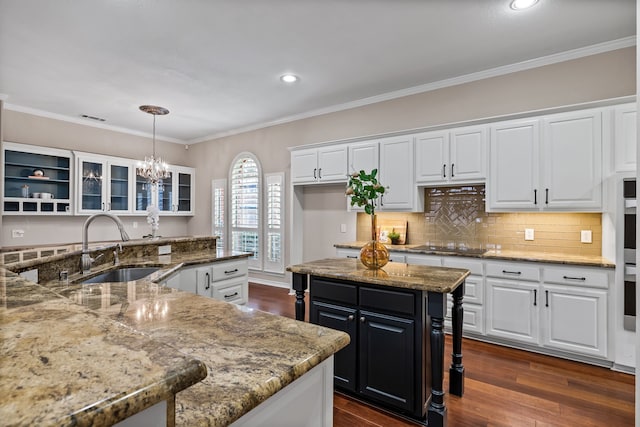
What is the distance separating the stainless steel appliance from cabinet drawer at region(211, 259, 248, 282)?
134 inches

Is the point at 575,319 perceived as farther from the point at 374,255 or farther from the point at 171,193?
the point at 171,193

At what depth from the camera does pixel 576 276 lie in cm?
292

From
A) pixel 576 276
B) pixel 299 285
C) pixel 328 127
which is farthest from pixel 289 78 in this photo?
pixel 576 276

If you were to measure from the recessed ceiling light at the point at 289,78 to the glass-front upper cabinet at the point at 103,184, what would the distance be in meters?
3.72

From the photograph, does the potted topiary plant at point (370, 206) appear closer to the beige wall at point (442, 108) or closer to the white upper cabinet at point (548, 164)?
the white upper cabinet at point (548, 164)

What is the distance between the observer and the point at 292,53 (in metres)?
3.45

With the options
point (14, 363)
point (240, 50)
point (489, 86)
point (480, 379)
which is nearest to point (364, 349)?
point (480, 379)

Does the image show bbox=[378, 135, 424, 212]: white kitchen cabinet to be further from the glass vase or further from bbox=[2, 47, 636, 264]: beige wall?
the glass vase

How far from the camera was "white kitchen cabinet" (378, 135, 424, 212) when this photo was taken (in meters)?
4.06

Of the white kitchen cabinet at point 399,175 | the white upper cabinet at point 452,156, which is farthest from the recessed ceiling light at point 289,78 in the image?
the white upper cabinet at point 452,156

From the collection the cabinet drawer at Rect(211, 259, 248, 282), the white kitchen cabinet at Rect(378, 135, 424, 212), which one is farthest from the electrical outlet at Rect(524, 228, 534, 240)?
the cabinet drawer at Rect(211, 259, 248, 282)

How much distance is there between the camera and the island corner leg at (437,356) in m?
1.94

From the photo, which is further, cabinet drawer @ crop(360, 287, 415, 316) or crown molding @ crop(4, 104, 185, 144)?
crown molding @ crop(4, 104, 185, 144)

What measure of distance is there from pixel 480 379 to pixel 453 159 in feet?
7.38
